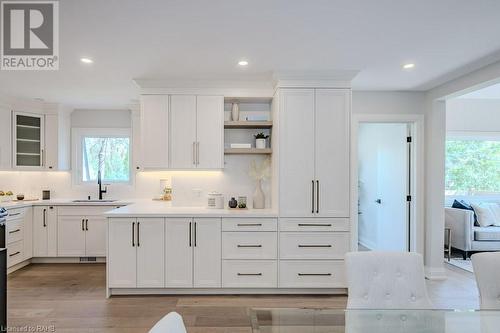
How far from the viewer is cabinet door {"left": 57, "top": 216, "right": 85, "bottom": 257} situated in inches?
190

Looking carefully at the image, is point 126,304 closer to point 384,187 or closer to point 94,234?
point 94,234

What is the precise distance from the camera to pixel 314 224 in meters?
3.64

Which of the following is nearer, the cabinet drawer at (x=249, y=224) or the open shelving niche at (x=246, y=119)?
the cabinet drawer at (x=249, y=224)

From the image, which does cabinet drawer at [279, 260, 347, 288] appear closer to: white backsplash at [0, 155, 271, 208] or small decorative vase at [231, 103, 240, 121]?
white backsplash at [0, 155, 271, 208]

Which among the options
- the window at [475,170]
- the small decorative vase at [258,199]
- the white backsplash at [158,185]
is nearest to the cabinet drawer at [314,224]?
the small decorative vase at [258,199]

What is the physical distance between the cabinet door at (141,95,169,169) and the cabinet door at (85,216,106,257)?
1613 mm

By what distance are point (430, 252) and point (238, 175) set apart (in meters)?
2.70

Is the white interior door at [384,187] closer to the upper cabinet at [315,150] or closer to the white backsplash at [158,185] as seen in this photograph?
the upper cabinet at [315,150]

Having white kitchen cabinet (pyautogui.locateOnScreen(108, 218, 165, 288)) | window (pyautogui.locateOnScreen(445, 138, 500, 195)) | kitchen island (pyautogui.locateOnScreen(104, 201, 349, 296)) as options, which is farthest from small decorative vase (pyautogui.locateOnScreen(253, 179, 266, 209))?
window (pyautogui.locateOnScreen(445, 138, 500, 195))

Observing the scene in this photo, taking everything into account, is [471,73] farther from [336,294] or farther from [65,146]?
[65,146]

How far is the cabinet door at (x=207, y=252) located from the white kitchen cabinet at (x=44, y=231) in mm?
2622

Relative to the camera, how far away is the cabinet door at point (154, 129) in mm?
3889

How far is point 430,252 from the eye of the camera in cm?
423

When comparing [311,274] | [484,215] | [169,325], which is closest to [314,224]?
[311,274]
